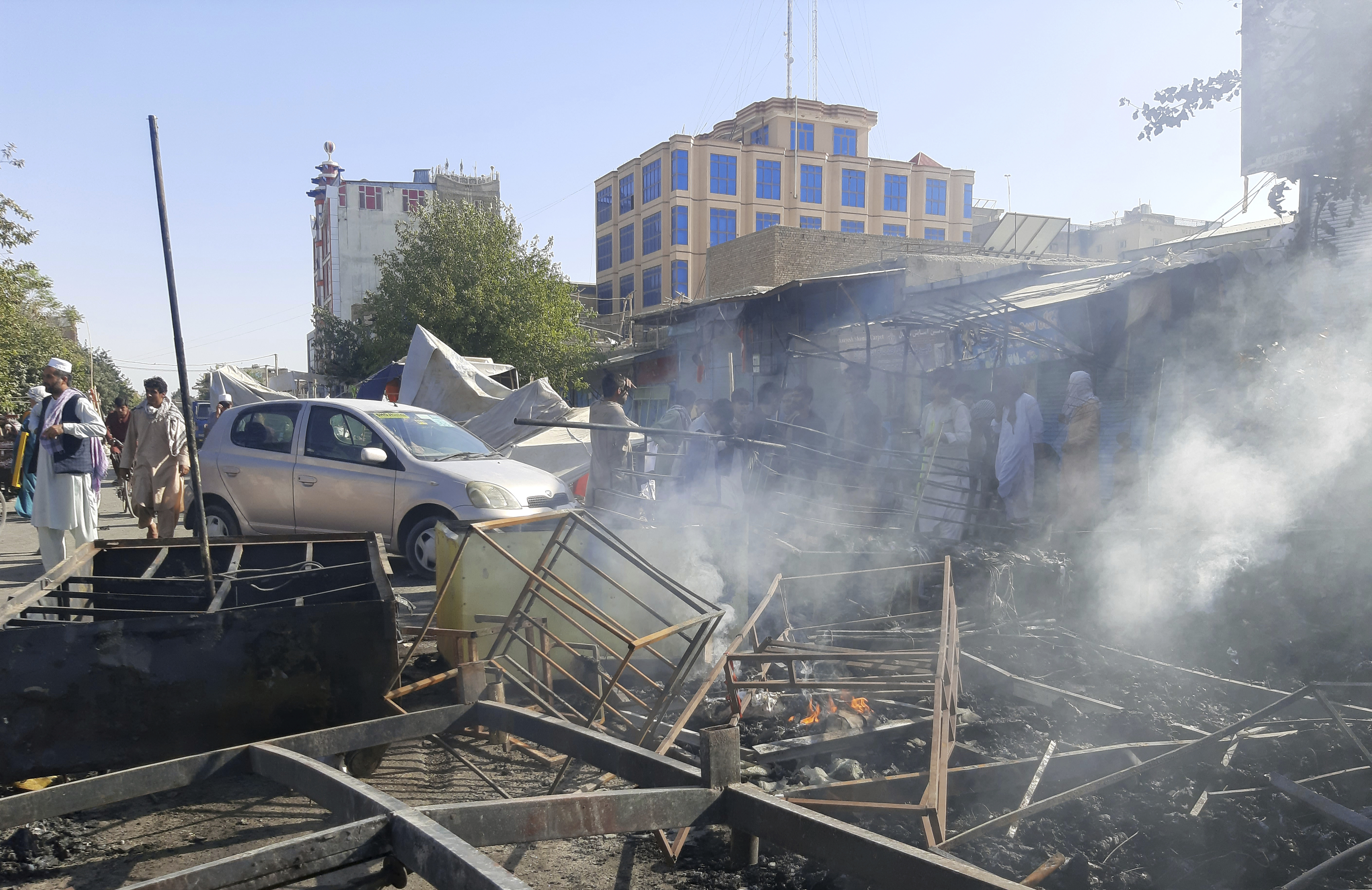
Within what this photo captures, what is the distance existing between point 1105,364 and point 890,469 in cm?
510

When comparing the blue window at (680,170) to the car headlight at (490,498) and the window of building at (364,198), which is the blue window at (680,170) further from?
the car headlight at (490,498)

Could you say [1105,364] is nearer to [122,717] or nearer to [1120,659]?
[1120,659]

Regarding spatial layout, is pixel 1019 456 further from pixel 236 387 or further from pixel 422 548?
pixel 236 387

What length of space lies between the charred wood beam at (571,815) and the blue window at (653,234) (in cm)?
5026

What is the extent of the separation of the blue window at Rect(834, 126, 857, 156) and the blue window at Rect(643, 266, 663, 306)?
48.8ft

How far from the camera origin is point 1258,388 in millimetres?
8828

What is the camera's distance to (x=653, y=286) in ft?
170

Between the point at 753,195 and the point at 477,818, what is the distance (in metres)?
53.0

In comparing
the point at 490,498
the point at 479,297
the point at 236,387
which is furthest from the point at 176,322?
the point at 479,297

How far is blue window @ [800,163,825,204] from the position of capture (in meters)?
53.2

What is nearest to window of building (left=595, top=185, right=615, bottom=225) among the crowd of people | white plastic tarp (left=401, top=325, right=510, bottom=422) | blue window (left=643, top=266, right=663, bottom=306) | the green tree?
blue window (left=643, top=266, right=663, bottom=306)

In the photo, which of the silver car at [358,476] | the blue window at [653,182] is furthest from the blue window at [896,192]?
the silver car at [358,476]

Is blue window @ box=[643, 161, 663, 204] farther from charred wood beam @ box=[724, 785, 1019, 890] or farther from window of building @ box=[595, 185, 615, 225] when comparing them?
charred wood beam @ box=[724, 785, 1019, 890]

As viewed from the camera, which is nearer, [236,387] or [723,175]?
[236,387]
